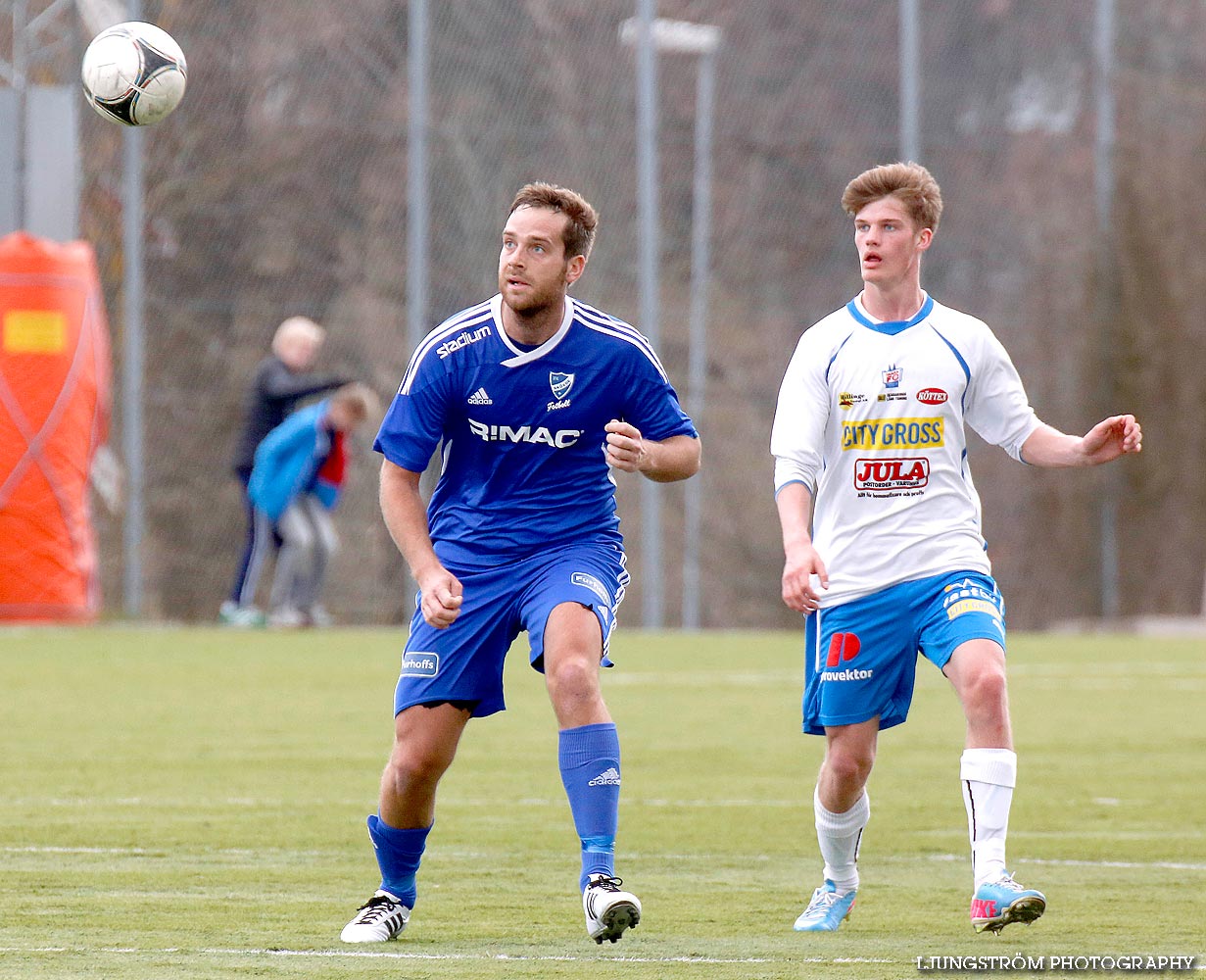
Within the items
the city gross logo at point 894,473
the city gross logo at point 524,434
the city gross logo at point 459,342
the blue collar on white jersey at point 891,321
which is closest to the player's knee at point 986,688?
the city gross logo at point 894,473

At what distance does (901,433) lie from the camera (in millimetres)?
6383

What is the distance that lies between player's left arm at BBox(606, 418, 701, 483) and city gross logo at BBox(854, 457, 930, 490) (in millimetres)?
509

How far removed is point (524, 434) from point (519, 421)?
39mm

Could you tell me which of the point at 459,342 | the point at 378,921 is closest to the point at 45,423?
the point at 459,342

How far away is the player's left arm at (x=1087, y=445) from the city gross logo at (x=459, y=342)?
1.63 metres

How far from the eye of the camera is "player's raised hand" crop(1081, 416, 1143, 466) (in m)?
6.14

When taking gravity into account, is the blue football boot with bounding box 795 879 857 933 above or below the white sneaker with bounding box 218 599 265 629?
below

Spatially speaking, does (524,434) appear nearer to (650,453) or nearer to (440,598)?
(650,453)

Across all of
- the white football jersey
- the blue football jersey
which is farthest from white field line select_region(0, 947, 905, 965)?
the white football jersey

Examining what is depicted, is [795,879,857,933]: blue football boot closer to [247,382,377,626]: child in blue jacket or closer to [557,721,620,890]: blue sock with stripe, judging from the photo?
[557,721,620,890]: blue sock with stripe

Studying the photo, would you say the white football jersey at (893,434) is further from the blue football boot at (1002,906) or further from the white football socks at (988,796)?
the blue football boot at (1002,906)

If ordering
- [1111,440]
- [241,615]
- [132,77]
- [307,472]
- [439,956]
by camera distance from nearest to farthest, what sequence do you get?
[439,956], [1111,440], [132,77], [307,472], [241,615]

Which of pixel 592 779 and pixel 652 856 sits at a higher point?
pixel 592 779

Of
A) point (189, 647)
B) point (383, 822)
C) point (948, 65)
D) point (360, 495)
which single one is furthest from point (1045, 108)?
point (383, 822)
